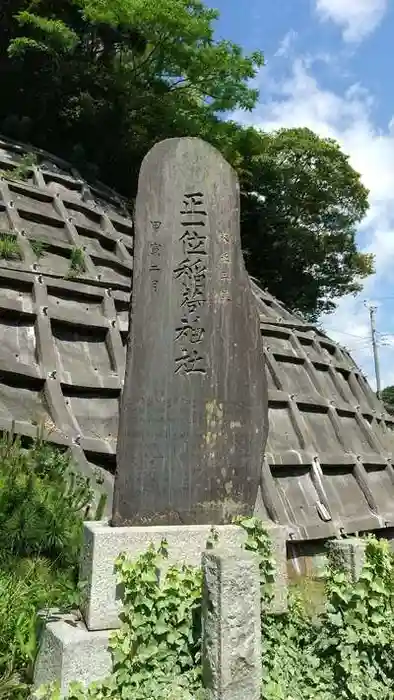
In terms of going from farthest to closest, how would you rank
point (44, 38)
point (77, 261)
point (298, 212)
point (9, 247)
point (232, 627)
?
1. point (298, 212)
2. point (44, 38)
3. point (77, 261)
4. point (9, 247)
5. point (232, 627)

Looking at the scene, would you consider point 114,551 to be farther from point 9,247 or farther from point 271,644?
point 9,247

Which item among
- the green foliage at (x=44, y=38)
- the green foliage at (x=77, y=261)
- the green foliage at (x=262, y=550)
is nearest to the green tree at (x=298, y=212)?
the green foliage at (x=44, y=38)

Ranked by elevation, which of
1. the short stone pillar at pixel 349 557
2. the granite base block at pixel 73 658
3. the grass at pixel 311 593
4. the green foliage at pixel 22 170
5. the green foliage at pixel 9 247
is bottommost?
the granite base block at pixel 73 658

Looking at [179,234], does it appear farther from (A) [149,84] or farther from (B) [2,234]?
(A) [149,84]

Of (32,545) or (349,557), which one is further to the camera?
(32,545)

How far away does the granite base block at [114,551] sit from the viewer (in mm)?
2666

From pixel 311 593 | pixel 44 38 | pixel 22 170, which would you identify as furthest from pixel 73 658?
pixel 44 38

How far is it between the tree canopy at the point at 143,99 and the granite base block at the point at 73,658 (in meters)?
13.1


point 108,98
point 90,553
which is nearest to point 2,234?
point 90,553

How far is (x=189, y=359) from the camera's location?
358cm

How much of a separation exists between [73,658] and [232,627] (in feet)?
2.86

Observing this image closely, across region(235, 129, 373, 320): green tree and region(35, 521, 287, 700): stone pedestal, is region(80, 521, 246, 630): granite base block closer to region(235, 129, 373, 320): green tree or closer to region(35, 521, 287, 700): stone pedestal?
region(35, 521, 287, 700): stone pedestal

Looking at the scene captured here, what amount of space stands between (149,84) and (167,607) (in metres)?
15.4

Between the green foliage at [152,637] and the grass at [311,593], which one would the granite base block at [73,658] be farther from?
the grass at [311,593]
